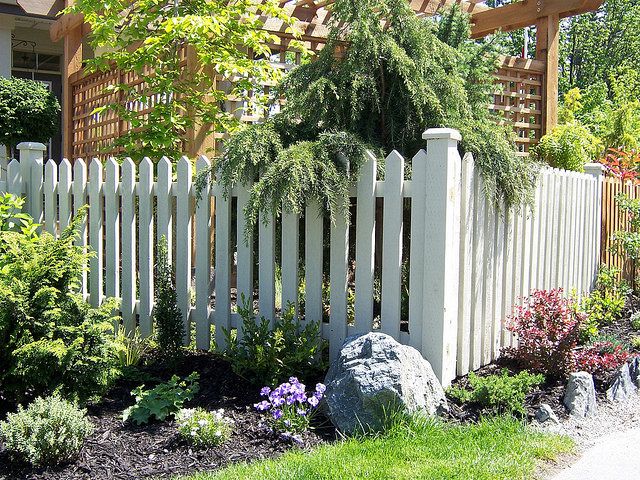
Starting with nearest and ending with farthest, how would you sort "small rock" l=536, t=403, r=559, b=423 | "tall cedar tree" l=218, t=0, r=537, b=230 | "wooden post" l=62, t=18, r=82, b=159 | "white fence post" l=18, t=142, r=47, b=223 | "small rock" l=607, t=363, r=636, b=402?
"small rock" l=536, t=403, r=559, b=423, "tall cedar tree" l=218, t=0, r=537, b=230, "small rock" l=607, t=363, r=636, b=402, "white fence post" l=18, t=142, r=47, b=223, "wooden post" l=62, t=18, r=82, b=159

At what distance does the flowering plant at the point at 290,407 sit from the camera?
3830 mm

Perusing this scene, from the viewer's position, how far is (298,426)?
12.6 ft

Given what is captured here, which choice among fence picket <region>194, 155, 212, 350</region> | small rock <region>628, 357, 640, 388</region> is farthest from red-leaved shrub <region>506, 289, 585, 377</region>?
fence picket <region>194, 155, 212, 350</region>

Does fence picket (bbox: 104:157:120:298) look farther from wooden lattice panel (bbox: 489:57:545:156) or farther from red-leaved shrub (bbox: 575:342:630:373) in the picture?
wooden lattice panel (bbox: 489:57:545:156)

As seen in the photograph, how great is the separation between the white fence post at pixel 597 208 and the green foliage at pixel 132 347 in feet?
15.9

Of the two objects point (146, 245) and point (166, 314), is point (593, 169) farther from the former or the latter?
point (166, 314)

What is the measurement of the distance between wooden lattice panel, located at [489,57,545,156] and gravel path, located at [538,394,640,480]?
201 inches

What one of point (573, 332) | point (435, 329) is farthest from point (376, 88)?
point (573, 332)

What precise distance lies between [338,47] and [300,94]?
1.89ft

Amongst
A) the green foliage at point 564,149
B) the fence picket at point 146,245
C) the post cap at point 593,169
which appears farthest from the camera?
the green foliage at point 564,149

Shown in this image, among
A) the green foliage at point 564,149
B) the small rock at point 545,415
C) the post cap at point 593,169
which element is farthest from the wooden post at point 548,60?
the small rock at point 545,415

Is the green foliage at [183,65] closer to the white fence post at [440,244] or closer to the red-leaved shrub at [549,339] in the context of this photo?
the white fence post at [440,244]

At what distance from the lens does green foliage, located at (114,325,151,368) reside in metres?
5.02

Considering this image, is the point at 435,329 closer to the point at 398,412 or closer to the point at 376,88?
the point at 398,412
